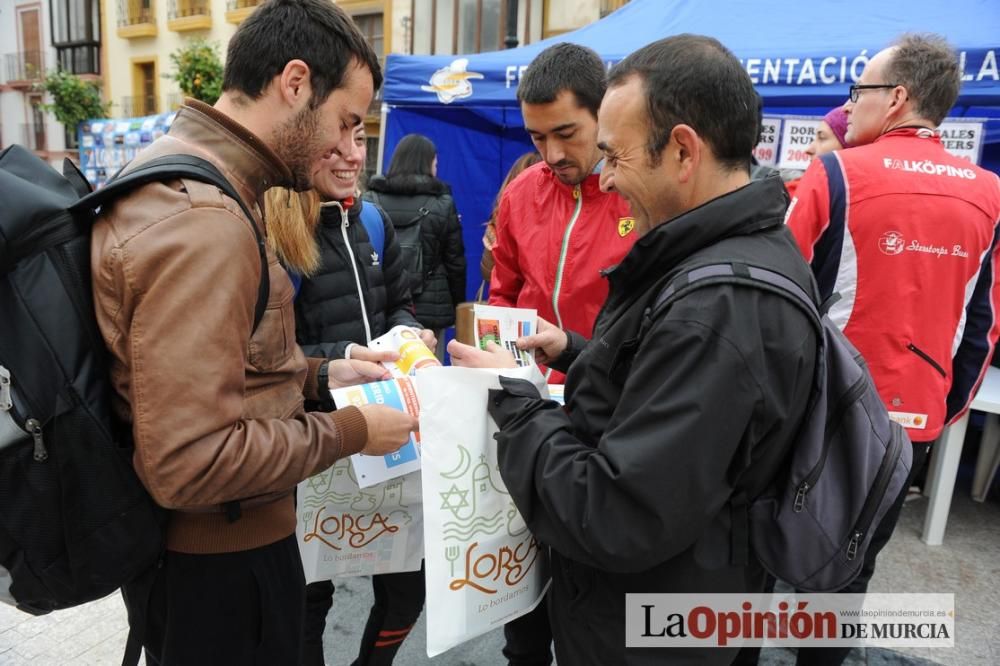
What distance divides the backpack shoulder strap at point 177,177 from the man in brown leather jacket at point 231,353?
0.06 feet

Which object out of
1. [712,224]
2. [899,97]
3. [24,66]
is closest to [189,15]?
[24,66]

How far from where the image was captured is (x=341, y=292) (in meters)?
2.23

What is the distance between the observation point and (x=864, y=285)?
7.64 ft

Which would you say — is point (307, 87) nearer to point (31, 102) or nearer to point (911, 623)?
point (911, 623)

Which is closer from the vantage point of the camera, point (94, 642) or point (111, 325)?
point (111, 325)

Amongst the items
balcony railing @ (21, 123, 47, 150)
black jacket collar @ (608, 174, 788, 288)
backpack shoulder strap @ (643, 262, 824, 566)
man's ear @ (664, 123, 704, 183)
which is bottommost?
balcony railing @ (21, 123, 47, 150)

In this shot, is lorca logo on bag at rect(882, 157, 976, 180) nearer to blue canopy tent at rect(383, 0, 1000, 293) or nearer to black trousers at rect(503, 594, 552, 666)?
blue canopy tent at rect(383, 0, 1000, 293)

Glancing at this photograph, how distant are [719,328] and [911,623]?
2587 mm

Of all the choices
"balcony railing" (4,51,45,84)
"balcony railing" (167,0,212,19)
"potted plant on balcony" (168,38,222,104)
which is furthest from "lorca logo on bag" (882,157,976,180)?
"balcony railing" (4,51,45,84)

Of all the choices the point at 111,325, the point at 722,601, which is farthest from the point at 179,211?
the point at 722,601

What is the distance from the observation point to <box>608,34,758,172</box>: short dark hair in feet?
3.78

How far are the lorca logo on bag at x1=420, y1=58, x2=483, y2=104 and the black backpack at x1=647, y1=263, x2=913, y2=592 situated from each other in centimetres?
404

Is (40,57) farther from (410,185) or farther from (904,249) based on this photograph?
(904,249)

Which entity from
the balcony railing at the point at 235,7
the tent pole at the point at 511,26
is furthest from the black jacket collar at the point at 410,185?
the balcony railing at the point at 235,7
